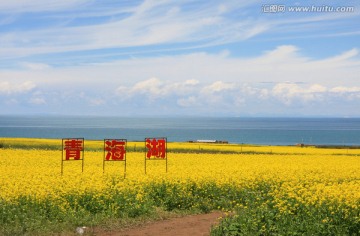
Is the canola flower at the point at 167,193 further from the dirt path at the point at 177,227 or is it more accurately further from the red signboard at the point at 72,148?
the dirt path at the point at 177,227

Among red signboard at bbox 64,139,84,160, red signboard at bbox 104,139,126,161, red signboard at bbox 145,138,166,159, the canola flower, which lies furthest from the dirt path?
red signboard at bbox 64,139,84,160

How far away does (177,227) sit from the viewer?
15.3m

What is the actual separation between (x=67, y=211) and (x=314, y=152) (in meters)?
36.5

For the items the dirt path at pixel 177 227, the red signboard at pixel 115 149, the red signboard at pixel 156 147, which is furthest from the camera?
the red signboard at pixel 156 147

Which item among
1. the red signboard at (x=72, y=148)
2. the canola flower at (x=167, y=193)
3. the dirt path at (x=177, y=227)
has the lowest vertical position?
the dirt path at (x=177, y=227)

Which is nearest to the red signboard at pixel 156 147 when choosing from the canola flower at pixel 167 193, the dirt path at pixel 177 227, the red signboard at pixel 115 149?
the canola flower at pixel 167 193

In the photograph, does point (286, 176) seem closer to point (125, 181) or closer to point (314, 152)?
point (125, 181)

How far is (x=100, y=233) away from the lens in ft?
48.8

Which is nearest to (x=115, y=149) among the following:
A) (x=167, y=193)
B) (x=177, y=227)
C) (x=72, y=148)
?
(x=72, y=148)

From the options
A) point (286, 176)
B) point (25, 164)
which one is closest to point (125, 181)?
point (286, 176)

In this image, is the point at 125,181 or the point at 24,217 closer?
the point at 24,217

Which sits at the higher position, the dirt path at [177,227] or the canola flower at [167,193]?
the canola flower at [167,193]

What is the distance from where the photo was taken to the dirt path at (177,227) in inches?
571

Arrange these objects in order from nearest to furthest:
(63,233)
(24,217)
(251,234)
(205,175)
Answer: (251,234), (63,233), (24,217), (205,175)
